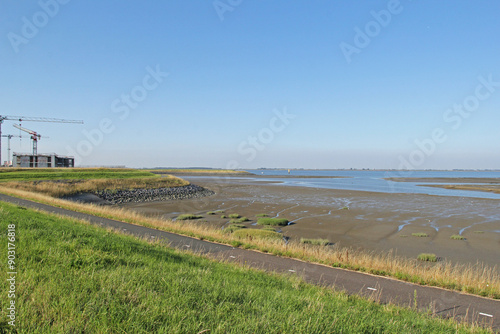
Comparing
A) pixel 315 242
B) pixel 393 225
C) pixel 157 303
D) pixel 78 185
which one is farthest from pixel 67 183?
pixel 157 303

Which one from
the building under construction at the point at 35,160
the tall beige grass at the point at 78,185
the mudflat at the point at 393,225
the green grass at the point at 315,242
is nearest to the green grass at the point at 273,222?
the mudflat at the point at 393,225

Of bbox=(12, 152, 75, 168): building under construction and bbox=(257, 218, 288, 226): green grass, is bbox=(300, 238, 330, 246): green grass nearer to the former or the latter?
bbox=(257, 218, 288, 226): green grass

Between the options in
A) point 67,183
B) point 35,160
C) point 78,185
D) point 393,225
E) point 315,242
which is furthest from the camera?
point 35,160

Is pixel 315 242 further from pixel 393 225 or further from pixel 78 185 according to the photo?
pixel 78 185

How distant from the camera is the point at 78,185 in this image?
47.3 m

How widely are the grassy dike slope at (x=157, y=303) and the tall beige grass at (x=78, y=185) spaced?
1581 inches

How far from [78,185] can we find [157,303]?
48.5 meters

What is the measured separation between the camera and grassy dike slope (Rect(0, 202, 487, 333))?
4.14 m

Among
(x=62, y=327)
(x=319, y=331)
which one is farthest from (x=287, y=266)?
(x=62, y=327)

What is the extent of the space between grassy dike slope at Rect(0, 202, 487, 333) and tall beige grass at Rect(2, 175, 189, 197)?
40.2 metres

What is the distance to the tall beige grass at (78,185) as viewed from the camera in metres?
41.6

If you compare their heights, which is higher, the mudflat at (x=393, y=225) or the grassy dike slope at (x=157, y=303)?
the grassy dike slope at (x=157, y=303)

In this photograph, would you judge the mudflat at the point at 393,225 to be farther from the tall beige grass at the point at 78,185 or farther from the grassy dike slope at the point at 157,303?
the grassy dike slope at the point at 157,303

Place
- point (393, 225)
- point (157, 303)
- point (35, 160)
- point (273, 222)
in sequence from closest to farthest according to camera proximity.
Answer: point (157, 303) < point (273, 222) < point (393, 225) < point (35, 160)
